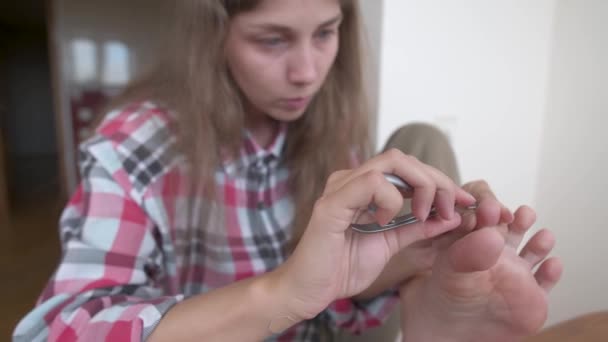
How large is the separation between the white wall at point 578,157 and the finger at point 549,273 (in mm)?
338

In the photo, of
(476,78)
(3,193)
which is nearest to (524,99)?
(476,78)

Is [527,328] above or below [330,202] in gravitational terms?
below

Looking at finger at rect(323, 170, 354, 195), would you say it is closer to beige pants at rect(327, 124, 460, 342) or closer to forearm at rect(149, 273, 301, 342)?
forearm at rect(149, 273, 301, 342)

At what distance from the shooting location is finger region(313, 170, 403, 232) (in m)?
0.30

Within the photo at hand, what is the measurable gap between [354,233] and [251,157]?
0.97 ft

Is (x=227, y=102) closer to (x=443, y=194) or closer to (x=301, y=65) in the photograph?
(x=301, y=65)

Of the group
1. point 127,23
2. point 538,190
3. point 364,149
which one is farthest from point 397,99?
point 127,23

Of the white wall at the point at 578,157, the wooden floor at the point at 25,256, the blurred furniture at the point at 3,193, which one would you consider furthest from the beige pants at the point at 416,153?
the blurred furniture at the point at 3,193

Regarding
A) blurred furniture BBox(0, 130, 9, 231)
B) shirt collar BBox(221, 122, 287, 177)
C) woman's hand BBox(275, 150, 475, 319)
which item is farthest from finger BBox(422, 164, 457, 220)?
blurred furniture BBox(0, 130, 9, 231)

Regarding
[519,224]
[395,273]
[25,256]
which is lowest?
[25,256]

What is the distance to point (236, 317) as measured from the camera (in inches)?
14.0

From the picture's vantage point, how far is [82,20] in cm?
236

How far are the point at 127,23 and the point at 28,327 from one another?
2422mm

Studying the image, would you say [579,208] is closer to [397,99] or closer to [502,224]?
[397,99]
